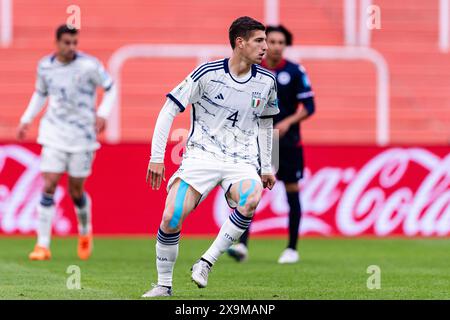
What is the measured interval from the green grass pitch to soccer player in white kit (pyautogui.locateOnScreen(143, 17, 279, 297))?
401mm

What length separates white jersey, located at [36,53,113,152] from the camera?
1252cm

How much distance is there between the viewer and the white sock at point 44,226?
1262 cm

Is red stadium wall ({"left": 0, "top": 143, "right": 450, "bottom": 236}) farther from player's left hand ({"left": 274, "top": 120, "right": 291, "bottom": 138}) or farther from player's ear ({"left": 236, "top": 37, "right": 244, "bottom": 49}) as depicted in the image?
player's ear ({"left": 236, "top": 37, "right": 244, "bottom": 49})

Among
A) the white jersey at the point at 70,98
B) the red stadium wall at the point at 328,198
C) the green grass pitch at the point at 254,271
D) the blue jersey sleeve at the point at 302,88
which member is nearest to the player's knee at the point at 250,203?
the green grass pitch at the point at 254,271

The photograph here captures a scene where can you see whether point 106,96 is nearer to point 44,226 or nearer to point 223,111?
point 44,226

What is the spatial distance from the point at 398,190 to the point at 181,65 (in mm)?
6609

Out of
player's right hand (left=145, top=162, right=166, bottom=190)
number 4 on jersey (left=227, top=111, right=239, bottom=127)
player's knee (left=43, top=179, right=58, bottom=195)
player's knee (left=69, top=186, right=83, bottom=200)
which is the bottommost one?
player's knee (left=69, top=186, right=83, bottom=200)

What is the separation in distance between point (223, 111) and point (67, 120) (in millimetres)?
4204

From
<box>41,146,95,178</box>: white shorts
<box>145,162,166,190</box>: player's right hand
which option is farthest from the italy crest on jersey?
<box>41,146,95,178</box>: white shorts

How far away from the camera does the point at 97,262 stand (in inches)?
477

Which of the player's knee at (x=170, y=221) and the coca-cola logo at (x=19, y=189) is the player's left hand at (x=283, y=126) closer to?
the player's knee at (x=170, y=221)

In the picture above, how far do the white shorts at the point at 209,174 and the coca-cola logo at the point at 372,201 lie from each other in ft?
25.0
